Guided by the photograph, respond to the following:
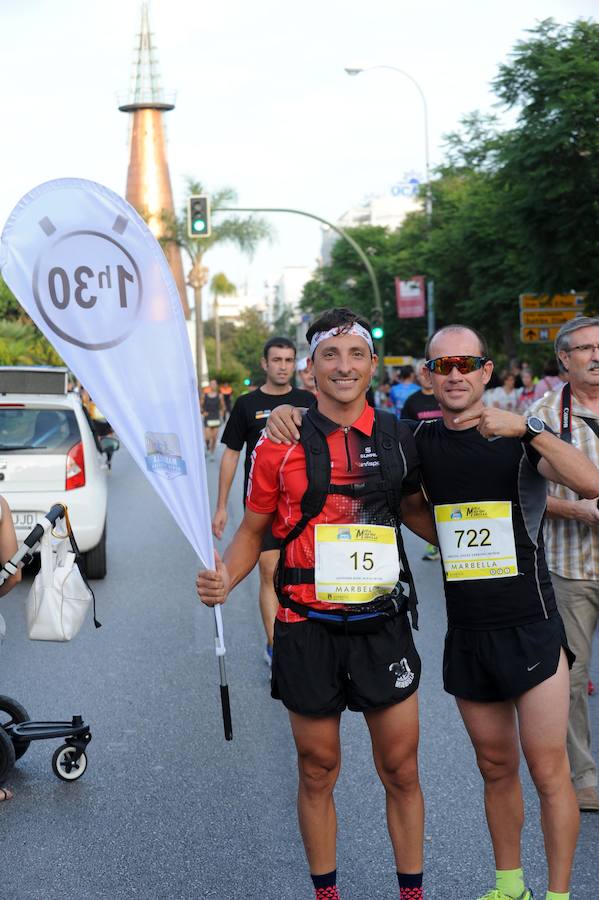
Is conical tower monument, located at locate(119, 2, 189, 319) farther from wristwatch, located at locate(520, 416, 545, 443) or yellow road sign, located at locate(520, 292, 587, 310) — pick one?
wristwatch, located at locate(520, 416, 545, 443)

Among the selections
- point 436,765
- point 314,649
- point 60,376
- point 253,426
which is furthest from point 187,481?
point 60,376

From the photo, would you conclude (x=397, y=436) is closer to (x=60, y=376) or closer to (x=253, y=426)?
(x=253, y=426)

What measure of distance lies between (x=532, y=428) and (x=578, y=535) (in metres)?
1.46

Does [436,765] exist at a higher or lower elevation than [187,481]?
lower

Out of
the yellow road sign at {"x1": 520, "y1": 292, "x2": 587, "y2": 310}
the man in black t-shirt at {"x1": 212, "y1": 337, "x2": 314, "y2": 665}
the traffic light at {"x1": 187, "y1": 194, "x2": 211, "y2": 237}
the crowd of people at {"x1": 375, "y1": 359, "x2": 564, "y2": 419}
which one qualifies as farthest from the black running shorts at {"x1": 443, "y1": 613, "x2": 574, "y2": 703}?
the traffic light at {"x1": 187, "y1": 194, "x2": 211, "y2": 237}

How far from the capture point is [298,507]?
393cm

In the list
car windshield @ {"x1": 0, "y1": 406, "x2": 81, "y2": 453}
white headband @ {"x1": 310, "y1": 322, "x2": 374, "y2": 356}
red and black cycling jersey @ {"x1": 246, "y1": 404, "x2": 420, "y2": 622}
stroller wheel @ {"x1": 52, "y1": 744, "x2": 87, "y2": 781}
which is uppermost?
white headband @ {"x1": 310, "y1": 322, "x2": 374, "y2": 356}

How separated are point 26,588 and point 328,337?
7.30m

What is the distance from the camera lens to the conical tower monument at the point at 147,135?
86750 mm

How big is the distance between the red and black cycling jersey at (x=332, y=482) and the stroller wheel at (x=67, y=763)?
77.3 inches

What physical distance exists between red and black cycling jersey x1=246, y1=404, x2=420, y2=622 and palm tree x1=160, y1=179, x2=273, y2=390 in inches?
1870

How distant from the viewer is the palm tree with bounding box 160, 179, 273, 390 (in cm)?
5228

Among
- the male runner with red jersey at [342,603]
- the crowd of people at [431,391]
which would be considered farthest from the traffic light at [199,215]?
the male runner with red jersey at [342,603]

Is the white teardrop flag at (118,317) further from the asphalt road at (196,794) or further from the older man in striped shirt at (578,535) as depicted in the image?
the older man in striped shirt at (578,535)
